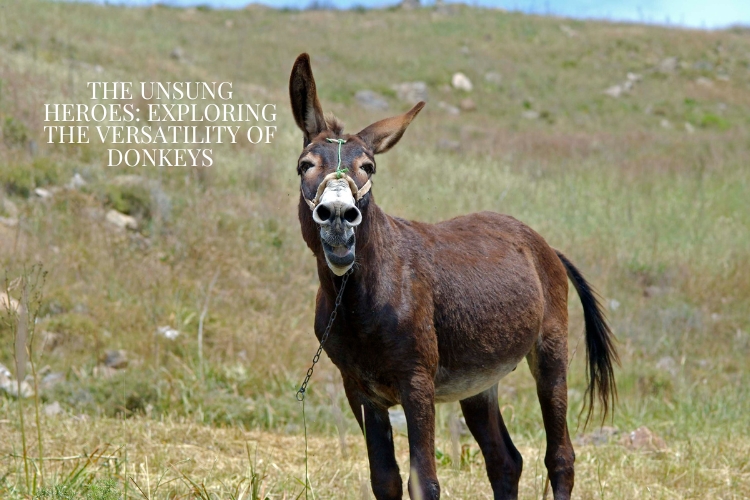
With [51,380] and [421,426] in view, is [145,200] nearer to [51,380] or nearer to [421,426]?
[51,380]

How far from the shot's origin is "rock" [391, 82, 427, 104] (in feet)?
86.3

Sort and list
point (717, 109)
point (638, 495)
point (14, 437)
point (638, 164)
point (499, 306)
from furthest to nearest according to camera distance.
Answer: point (717, 109) → point (638, 164) → point (14, 437) → point (638, 495) → point (499, 306)

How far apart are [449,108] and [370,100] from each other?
2982 mm

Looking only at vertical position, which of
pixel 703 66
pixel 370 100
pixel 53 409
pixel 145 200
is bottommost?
pixel 53 409

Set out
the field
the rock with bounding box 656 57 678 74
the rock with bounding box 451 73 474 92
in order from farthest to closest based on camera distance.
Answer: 1. the rock with bounding box 656 57 678 74
2. the rock with bounding box 451 73 474 92
3. the field

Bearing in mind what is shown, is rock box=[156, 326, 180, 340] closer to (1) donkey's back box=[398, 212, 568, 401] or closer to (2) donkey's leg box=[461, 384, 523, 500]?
(2) donkey's leg box=[461, 384, 523, 500]

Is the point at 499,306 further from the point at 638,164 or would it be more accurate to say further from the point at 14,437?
the point at 638,164

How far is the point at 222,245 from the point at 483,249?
236 inches

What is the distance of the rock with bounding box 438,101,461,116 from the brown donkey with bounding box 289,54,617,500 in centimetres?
2158

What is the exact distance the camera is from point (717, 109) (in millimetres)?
28000

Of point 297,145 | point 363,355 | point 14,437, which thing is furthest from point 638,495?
point 297,145

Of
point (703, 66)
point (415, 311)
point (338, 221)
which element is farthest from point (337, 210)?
point (703, 66)

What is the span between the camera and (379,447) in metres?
3.59

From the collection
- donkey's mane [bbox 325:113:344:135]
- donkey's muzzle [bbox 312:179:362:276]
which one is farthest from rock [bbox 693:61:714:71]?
donkey's muzzle [bbox 312:179:362:276]
